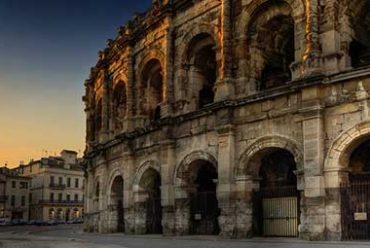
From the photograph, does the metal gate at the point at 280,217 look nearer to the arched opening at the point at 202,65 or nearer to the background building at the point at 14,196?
the arched opening at the point at 202,65

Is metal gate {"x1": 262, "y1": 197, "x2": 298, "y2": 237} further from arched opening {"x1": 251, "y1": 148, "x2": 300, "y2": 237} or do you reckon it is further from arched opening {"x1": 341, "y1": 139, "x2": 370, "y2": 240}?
arched opening {"x1": 341, "y1": 139, "x2": 370, "y2": 240}

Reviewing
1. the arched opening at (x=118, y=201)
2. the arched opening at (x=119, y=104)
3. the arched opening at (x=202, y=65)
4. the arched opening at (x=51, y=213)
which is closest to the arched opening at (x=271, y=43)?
the arched opening at (x=202, y=65)

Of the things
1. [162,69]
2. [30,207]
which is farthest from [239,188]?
[30,207]

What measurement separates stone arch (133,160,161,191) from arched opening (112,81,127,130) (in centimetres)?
465

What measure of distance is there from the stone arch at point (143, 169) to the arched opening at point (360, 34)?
26.7 ft

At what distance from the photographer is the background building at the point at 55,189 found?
7269 centimetres

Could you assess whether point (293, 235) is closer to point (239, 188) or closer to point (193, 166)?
point (239, 188)

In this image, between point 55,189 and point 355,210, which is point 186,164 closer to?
point 355,210

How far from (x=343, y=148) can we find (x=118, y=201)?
44.2 ft

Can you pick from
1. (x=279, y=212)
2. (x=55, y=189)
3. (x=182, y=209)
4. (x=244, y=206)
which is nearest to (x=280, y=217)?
(x=279, y=212)

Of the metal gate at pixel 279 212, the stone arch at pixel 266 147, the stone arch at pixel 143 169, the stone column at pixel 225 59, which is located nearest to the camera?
the stone arch at pixel 266 147

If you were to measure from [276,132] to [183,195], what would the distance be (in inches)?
191

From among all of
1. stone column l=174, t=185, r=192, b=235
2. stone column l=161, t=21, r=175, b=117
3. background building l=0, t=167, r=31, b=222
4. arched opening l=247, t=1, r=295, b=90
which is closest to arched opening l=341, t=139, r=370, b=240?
arched opening l=247, t=1, r=295, b=90

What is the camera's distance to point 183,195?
787 inches
